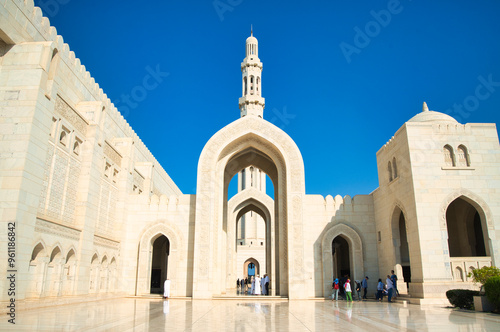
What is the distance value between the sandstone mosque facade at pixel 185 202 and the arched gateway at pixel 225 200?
0.17 feet

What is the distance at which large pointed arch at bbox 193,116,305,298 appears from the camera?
16.2 meters

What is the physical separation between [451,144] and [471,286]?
5.22 m

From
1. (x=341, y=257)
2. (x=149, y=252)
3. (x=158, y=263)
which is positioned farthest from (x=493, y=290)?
(x=158, y=263)

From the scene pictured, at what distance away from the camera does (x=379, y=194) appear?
17484 mm

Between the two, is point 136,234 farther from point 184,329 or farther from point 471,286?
point 471,286

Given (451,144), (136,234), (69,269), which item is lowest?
(69,269)

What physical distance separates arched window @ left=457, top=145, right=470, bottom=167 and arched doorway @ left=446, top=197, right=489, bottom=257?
254 cm

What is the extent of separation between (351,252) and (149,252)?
9505mm

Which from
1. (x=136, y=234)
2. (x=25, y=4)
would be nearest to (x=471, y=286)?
(x=136, y=234)

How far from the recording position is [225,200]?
19875 millimetres

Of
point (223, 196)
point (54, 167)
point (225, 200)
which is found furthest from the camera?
point (225, 200)

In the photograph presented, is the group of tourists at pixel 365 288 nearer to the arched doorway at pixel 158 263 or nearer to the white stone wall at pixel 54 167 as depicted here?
the white stone wall at pixel 54 167

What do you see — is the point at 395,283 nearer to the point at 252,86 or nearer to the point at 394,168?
the point at 394,168

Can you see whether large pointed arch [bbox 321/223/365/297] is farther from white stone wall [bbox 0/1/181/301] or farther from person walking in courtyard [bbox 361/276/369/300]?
white stone wall [bbox 0/1/181/301]
